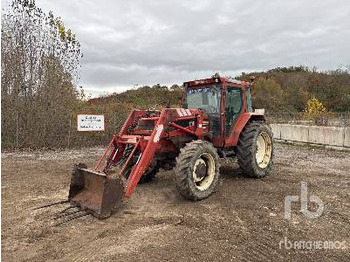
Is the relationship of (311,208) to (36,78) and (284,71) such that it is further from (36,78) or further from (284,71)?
(284,71)

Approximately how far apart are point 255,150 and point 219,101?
1.35 m

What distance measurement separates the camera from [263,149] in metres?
7.92

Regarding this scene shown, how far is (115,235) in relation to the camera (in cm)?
420

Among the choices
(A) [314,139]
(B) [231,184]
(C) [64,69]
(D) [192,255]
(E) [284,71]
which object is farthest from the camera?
(E) [284,71]

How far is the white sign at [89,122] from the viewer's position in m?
12.3

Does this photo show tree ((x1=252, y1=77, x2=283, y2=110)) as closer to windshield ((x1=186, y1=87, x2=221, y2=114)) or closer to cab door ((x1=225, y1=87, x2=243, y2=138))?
cab door ((x1=225, y1=87, x2=243, y2=138))

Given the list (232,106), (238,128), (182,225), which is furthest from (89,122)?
(182,225)

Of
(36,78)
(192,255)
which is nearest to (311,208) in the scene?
(192,255)

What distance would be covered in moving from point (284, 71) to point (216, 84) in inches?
2282

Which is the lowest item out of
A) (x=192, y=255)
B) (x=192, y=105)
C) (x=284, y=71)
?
(x=192, y=255)

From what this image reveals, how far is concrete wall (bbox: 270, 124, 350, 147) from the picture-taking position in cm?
1195

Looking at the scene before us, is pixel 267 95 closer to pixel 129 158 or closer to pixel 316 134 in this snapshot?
pixel 316 134

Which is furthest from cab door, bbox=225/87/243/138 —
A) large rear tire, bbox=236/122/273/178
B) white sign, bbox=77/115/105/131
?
white sign, bbox=77/115/105/131

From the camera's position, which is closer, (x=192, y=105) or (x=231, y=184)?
(x=231, y=184)
